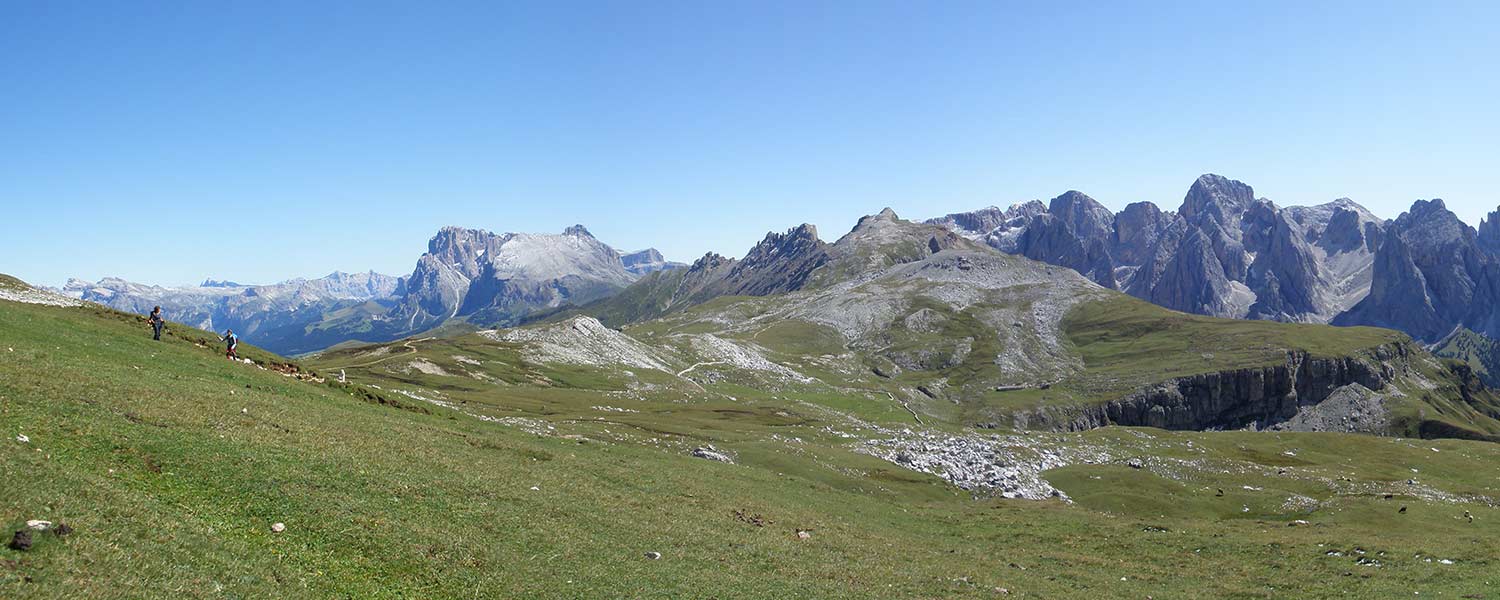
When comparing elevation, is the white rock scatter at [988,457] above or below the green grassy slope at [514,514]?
below

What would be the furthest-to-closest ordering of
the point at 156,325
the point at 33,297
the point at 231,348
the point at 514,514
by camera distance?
the point at 33,297 < the point at 231,348 < the point at 156,325 < the point at 514,514

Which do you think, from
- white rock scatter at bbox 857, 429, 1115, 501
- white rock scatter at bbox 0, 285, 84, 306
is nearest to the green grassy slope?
white rock scatter at bbox 0, 285, 84, 306

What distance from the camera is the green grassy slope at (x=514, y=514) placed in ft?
71.7

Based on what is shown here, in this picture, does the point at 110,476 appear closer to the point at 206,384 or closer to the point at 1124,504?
the point at 206,384

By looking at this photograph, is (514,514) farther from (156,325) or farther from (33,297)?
(33,297)

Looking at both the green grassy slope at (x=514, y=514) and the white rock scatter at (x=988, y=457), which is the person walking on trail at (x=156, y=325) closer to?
the green grassy slope at (x=514, y=514)

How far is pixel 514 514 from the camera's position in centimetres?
3231

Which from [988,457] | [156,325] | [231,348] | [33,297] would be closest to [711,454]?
[988,457]

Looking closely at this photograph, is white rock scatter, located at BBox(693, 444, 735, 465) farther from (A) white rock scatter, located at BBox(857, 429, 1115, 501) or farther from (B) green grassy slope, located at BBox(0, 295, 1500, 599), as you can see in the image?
(A) white rock scatter, located at BBox(857, 429, 1115, 501)

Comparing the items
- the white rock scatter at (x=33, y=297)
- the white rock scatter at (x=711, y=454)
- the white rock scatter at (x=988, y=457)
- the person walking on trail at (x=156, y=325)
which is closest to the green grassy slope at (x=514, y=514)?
the person walking on trail at (x=156, y=325)

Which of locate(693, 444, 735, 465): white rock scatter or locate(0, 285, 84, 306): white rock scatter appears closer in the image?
locate(0, 285, 84, 306): white rock scatter

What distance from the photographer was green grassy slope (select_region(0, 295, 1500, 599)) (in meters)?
21.9

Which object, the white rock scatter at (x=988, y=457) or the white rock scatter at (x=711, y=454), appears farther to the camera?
the white rock scatter at (x=988, y=457)

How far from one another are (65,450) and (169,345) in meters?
40.0
